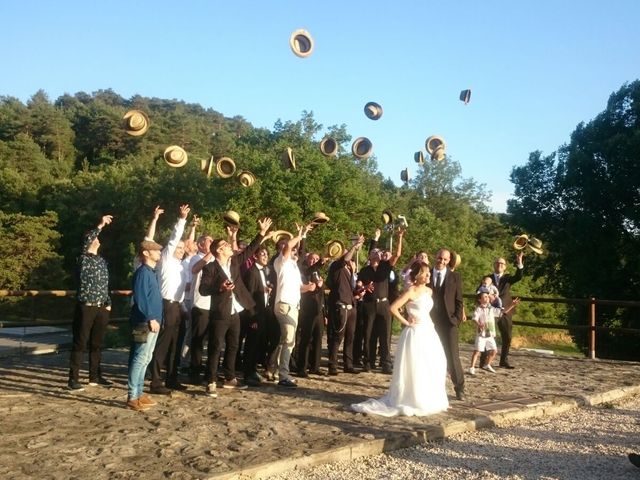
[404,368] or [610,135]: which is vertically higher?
[610,135]

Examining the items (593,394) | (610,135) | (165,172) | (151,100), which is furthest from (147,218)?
(151,100)

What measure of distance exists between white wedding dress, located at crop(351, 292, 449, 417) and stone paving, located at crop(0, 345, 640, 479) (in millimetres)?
202

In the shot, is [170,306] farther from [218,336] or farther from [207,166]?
[207,166]

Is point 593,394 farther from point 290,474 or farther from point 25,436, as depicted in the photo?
point 25,436

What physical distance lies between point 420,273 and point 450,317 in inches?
35.2

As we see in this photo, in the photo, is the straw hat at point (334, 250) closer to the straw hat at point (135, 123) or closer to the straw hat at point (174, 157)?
the straw hat at point (174, 157)

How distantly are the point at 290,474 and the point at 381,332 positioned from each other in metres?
5.44

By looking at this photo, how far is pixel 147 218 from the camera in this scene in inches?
1499

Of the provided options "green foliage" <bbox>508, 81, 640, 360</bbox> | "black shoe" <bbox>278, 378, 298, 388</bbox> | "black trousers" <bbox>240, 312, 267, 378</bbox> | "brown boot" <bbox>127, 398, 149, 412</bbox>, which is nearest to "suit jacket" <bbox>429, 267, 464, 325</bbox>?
"black shoe" <bbox>278, 378, 298, 388</bbox>

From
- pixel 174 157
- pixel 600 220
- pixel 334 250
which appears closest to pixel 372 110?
pixel 334 250

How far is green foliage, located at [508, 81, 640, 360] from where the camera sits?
22859mm

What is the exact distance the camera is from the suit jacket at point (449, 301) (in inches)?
333

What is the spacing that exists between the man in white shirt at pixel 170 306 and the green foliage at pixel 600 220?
58.5 ft

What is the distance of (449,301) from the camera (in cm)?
850
